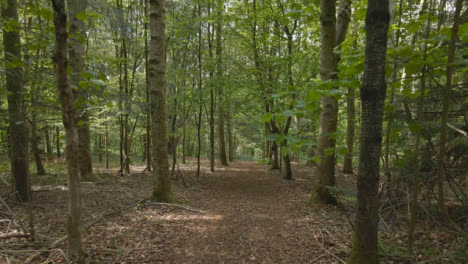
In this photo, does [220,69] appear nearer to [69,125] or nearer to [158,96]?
[158,96]

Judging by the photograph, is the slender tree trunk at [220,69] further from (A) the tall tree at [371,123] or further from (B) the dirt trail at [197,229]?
(A) the tall tree at [371,123]

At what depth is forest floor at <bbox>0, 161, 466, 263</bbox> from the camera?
3391mm

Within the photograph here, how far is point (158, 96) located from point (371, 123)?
17.2 ft

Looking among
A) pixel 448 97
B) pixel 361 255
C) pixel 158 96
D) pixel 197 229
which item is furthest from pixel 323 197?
pixel 158 96

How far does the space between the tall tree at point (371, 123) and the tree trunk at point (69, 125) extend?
322cm

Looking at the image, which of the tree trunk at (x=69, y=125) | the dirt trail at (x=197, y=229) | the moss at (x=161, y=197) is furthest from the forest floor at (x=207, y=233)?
the tree trunk at (x=69, y=125)

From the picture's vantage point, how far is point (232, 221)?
5480 mm

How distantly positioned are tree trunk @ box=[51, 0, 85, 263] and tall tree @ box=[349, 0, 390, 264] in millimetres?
3217

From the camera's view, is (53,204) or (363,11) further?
(53,204)

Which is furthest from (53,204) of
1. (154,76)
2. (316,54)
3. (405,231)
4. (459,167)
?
(316,54)

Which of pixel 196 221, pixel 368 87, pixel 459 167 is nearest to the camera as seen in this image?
pixel 368 87

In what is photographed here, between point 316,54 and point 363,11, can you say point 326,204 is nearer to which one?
point 363,11

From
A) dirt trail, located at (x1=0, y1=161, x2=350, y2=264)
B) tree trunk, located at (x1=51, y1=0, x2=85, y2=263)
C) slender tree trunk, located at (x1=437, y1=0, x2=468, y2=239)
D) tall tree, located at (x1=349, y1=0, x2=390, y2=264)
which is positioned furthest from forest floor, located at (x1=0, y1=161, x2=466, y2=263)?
tall tree, located at (x1=349, y1=0, x2=390, y2=264)

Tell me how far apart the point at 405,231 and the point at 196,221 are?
4.11m
